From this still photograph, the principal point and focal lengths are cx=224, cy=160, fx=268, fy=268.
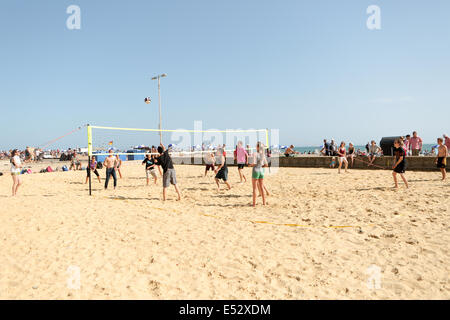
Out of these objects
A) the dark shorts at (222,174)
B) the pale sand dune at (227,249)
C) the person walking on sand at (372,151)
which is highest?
the person walking on sand at (372,151)

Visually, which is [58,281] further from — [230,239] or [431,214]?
[431,214]

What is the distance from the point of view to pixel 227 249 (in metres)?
3.84

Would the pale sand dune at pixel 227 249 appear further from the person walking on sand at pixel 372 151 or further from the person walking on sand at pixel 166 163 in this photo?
the person walking on sand at pixel 372 151

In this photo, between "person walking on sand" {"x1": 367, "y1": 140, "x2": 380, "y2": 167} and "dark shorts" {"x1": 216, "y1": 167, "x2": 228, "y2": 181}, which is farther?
"person walking on sand" {"x1": 367, "y1": 140, "x2": 380, "y2": 167}

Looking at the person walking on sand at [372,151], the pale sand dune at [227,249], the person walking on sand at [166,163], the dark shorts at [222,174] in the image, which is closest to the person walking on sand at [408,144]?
the person walking on sand at [372,151]

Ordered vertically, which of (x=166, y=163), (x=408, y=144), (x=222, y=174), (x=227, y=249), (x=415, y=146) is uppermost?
(x=408, y=144)

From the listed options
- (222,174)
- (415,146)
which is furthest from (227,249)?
(415,146)

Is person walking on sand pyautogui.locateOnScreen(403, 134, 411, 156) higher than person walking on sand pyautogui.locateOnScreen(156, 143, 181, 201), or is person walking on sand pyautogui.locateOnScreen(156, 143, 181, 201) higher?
person walking on sand pyautogui.locateOnScreen(403, 134, 411, 156)

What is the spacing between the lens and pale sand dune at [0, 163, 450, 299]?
113 inches

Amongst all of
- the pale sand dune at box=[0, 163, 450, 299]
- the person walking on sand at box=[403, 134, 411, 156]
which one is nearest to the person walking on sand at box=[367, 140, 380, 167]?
the person walking on sand at box=[403, 134, 411, 156]

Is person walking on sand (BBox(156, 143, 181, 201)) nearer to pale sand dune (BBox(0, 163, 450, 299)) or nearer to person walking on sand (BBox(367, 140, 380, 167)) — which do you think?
pale sand dune (BBox(0, 163, 450, 299))

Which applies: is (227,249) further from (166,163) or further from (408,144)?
(408,144)

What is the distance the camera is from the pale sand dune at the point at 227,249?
2.87 m

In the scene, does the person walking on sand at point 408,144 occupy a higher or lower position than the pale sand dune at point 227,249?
higher
